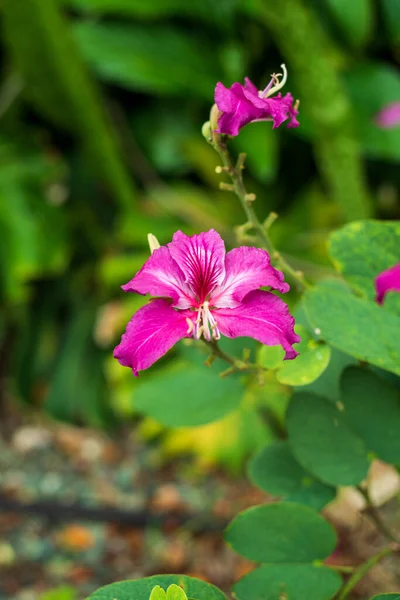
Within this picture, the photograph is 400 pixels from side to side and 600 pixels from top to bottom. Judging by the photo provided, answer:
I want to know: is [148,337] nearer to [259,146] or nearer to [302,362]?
[302,362]

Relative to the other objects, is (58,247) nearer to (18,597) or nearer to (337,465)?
(18,597)

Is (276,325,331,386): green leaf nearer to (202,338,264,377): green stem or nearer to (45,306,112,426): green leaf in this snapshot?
(202,338,264,377): green stem

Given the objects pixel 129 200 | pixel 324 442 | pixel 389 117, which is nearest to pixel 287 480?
pixel 324 442

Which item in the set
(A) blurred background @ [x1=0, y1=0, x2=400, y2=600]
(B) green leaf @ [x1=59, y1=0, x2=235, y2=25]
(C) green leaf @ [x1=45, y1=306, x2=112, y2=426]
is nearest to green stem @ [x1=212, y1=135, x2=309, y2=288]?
(A) blurred background @ [x1=0, y1=0, x2=400, y2=600]

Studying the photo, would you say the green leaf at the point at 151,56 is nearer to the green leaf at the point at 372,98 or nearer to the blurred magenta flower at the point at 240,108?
the green leaf at the point at 372,98

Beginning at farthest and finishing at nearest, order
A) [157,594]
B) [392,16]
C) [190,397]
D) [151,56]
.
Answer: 1. [151,56]
2. [392,16]
3. [190,397]
4. [157,594]

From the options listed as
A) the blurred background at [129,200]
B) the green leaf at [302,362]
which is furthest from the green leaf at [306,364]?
the blurred background at [129,200]
